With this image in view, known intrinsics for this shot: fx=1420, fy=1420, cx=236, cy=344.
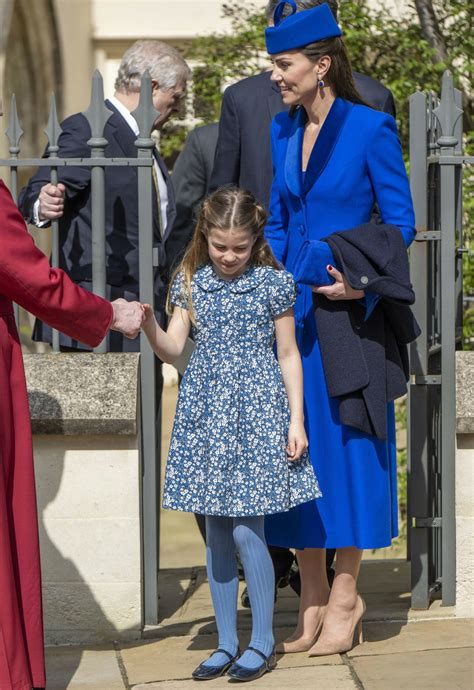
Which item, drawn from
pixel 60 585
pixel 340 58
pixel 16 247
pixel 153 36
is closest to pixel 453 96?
pixel 340 58

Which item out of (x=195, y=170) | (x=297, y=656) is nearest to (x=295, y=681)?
(x=297, y=656)

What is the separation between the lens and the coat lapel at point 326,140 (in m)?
4.31

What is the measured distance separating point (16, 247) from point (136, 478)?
3.92 ft

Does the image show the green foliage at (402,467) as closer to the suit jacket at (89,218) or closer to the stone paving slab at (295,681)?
the suit jacket at (89,218)

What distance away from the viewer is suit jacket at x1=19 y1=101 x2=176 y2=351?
191 inches

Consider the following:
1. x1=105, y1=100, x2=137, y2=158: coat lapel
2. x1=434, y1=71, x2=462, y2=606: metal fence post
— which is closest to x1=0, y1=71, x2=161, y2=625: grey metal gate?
x1=105, y1=100, x2=137, y2=158: coat lapel

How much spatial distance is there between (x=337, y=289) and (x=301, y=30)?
78 cm

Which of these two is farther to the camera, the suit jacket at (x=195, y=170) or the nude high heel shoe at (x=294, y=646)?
the suit jacket at (x=195, y=170)

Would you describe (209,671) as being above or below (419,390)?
below

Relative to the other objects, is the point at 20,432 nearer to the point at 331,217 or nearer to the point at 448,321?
the point at 331,217

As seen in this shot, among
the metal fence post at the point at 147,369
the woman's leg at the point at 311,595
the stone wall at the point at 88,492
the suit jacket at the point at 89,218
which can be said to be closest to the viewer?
the woman's leg at the point at 311,595

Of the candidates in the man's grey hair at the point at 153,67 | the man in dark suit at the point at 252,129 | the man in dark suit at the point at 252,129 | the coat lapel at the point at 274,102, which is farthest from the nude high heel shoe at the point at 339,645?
the man's grey hair at the point at 153,67

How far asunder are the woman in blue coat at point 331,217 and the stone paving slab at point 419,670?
15 centimetres

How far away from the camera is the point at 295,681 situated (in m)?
4.16
